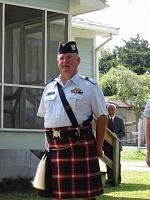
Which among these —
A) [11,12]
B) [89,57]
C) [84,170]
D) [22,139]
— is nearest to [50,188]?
[84,170]

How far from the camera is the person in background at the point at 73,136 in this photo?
5.50 metres

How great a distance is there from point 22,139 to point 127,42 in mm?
96574

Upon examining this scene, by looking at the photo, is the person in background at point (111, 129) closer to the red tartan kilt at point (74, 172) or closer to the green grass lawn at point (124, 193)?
the green grass lawn at point (124, 193)

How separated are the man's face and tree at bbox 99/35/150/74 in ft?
287

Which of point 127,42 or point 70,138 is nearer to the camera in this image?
point 70,138

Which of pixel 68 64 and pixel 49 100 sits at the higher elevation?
pixel 68 64

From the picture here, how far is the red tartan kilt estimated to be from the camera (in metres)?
5.52

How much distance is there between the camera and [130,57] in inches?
3974

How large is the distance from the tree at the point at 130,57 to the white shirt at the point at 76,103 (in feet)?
287

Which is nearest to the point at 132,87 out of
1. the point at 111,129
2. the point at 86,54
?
the point at 86,54

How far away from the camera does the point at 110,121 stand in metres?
12.8

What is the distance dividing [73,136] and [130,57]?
316 feet

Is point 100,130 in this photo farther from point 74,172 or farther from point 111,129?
point 111,129

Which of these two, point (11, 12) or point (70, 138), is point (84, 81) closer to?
point (70, 138)
